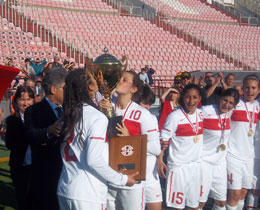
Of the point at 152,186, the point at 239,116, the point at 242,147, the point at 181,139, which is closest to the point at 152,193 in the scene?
the point at 152,186

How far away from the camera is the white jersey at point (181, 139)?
412 centimetres

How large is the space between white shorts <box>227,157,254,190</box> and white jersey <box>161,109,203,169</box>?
732 mm

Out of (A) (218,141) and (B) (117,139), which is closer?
(B) (117,139)

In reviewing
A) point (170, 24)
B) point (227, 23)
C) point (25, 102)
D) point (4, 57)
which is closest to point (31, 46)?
point (4, 57)

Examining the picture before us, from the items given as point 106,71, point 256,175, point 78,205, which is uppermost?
point 106,71

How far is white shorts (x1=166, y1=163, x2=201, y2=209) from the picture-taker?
4.10 metres

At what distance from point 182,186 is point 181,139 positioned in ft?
1.50

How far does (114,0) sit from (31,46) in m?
10.8

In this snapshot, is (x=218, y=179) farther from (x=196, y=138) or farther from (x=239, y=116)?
(x=239, y=116)

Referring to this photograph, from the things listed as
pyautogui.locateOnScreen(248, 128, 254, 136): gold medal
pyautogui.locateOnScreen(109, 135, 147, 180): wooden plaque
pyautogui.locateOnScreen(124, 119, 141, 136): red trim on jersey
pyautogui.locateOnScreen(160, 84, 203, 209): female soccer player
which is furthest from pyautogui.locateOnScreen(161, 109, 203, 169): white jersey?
pyautogui.locateOnScreen(109, 135, 147, 180): wooden plaque

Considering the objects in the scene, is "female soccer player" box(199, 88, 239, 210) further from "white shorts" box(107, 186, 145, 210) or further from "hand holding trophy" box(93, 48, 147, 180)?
"hand holding trophy" box(93, 48, 147, 180)

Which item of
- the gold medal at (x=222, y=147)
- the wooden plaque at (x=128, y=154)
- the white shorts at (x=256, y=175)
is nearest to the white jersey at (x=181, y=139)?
the gold medal at (x=222, y=147)

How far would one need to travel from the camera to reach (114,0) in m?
25.6

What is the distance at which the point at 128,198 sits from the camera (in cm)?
351
